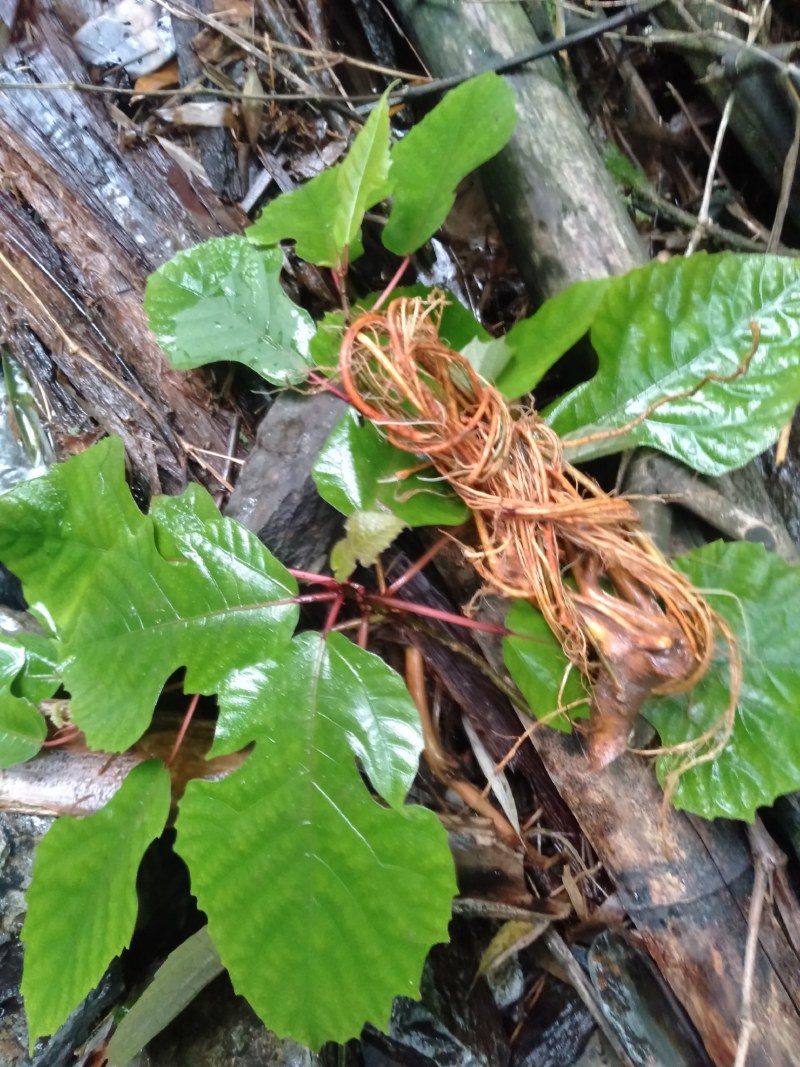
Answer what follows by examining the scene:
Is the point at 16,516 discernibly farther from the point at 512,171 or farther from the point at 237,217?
the point at 512,171

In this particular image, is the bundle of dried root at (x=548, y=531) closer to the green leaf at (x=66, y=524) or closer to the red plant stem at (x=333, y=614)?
the red plant stem at (x=333, y=614)

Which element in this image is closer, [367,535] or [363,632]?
[367,535]

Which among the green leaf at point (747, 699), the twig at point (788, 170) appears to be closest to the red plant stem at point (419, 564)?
the green leaf at point (747, 699)

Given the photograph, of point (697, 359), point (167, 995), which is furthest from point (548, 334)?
point (167, 995)

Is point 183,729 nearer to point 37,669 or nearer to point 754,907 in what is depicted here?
point 37,669

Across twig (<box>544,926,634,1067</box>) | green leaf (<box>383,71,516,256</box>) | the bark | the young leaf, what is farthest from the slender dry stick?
twig (<box>544,926,634,1067</box>)
